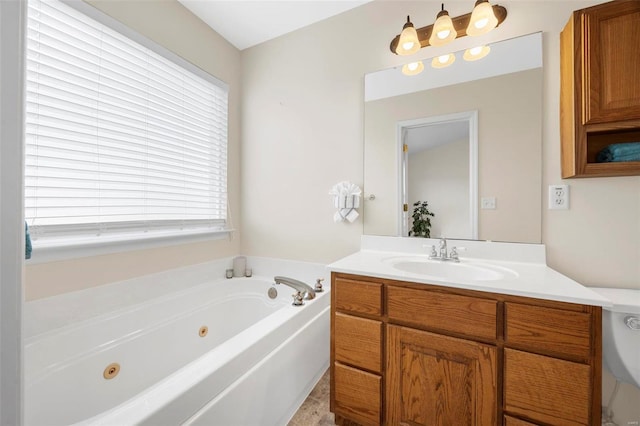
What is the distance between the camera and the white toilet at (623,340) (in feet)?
3.20

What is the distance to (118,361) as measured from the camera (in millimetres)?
1306

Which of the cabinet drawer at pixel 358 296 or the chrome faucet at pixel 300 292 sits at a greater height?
the cabinet drawer at pixel 358 296

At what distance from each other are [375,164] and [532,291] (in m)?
1.11

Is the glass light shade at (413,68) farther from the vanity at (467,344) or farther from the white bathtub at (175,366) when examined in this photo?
the white bathtub at (175,366)

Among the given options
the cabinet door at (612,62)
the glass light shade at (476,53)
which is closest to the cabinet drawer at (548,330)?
the cabinet door at (612,62)

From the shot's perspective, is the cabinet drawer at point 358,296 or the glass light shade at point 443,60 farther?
the glass light shade at point 443,60

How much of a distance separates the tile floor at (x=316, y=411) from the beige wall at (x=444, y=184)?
1.16 meters

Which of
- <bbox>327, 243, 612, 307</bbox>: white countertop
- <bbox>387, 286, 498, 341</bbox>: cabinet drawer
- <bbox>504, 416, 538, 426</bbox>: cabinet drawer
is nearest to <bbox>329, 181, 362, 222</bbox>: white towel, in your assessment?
<bbox>327, 243, 612, 307</bbox>: white countertop

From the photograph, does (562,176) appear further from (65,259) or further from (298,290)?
(65,259)

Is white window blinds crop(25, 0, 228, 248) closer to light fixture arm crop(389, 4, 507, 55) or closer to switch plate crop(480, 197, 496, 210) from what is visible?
light fixture arm crop(389, 4, 507, 55)

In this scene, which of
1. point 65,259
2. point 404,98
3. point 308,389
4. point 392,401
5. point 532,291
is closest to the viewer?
point 532,291

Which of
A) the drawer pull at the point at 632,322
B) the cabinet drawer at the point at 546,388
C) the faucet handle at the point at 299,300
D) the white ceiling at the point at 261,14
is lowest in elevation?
the cabinet drawer at the point at 546,388

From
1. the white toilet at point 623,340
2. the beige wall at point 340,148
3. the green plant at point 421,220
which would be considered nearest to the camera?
the white toilet at point 623,340

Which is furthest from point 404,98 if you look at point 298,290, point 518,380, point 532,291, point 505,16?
point 518,380
